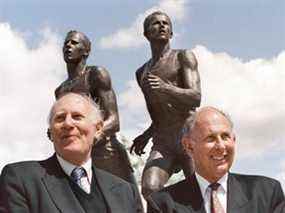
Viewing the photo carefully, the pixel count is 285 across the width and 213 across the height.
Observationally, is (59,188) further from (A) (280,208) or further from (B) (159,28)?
(B) (159,28)

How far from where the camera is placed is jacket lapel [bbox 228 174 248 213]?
3.92m

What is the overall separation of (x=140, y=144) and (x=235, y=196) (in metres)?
4.13

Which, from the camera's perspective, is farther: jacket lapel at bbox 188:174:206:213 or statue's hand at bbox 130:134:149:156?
statue's hand at bbox 130:134:149:156

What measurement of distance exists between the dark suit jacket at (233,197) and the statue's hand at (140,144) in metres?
3.94

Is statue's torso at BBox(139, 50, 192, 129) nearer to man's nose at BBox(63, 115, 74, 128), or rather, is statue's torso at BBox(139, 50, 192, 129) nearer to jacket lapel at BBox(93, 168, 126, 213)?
jacket lapel at BBox(93, 168, 126, 213)

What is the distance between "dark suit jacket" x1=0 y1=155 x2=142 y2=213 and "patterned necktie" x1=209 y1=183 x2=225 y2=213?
0.47 meters

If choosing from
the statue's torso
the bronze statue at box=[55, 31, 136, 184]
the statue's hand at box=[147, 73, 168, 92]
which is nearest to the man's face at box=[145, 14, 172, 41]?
the statue's torso

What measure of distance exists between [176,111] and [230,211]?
3668 millimetres

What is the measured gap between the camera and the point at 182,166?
768 cm

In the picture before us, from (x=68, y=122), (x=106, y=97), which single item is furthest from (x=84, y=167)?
(x=106, y=97)

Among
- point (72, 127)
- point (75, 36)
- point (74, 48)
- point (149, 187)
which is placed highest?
point (75, 36)

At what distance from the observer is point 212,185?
396cm

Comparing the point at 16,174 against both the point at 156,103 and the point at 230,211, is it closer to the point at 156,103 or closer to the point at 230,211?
the point at 230,211

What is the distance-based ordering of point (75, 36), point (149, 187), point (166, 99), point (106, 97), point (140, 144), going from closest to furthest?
1. point (149, 187)
2. point (166, 99)
3. point (106, 97)
4. point (75, 36)
5. point (140, 144)
